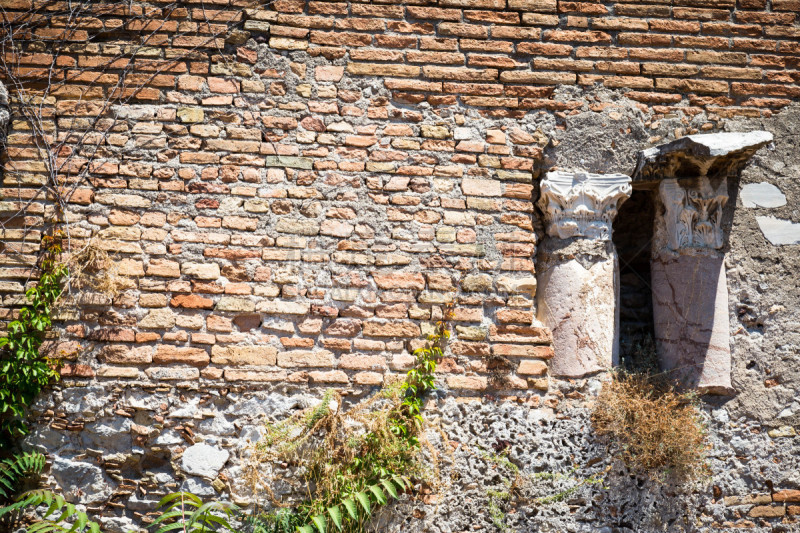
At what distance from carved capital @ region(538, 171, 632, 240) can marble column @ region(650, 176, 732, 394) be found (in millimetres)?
367

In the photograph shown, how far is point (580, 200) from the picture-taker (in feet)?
13.7

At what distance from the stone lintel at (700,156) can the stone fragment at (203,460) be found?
120 inches

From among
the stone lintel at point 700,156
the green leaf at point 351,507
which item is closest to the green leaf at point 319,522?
the green leaf at point 351,507

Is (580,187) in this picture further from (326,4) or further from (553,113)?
(326,4)

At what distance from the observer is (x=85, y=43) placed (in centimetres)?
408

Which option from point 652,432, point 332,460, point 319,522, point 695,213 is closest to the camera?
point 319,522

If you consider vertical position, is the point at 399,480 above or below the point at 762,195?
below

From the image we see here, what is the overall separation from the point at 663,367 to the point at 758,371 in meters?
0.56

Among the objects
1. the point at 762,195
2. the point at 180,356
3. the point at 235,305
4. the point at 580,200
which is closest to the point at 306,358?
the point at 235,305

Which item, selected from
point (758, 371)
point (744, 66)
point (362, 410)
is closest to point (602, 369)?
point (758, 371)

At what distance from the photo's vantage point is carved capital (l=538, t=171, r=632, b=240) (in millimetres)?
4152

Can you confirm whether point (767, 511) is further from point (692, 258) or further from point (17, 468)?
point (17, 468)

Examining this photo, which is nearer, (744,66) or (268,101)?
(268,101)

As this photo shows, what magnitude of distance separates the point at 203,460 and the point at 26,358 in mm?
1120
